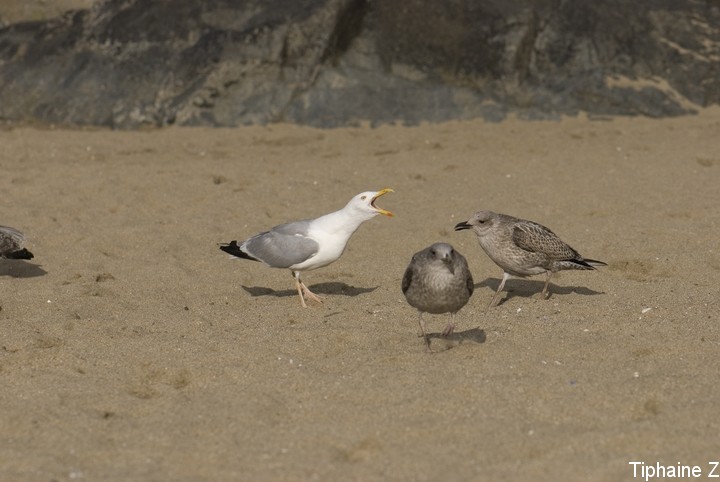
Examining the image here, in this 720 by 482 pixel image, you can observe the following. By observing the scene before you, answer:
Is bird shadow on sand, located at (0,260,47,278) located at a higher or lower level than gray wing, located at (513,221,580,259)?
lower

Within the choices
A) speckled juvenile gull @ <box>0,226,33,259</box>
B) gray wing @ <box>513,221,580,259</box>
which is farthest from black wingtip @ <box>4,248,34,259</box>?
gray wing @ <box>513,221,580,259</box>

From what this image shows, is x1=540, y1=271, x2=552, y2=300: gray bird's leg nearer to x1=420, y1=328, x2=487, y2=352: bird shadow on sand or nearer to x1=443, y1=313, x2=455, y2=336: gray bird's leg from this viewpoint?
x1=420, y1=328, x2=487, y2=352: bird shadow on sand

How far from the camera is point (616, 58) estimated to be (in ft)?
46.5

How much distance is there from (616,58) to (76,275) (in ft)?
28.3

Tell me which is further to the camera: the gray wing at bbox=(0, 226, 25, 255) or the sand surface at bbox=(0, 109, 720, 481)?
the gray wing at bbox=(0, 226, 25, 255)

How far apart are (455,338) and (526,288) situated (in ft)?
6.53

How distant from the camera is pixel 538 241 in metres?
7.85

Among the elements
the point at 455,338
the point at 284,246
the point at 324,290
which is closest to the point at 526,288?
the point at 324,290

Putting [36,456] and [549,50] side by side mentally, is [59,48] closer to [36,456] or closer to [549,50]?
[549,50]

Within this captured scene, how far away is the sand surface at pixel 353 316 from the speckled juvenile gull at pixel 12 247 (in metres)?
0.25

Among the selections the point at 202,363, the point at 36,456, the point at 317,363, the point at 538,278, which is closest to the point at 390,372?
the point at 317,363

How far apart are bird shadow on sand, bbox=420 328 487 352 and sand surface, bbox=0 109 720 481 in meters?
0.02

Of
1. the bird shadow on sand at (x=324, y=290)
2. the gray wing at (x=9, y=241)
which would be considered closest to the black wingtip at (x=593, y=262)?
the bird shadow on sand at (x=324, y=290)

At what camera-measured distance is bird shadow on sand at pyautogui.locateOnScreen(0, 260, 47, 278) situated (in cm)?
870
